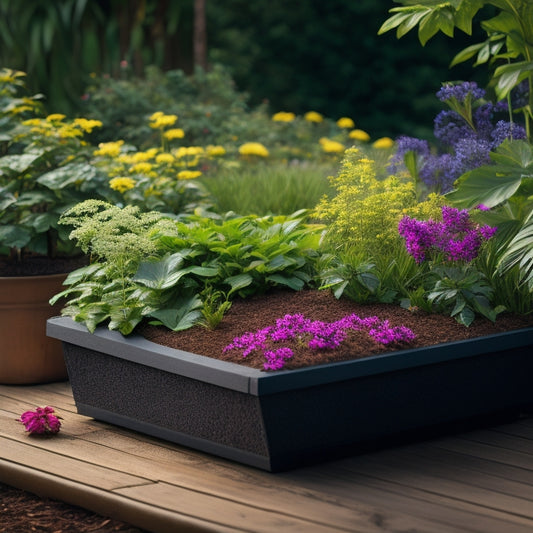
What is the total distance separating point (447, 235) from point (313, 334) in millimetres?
767

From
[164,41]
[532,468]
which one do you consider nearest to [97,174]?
[532,468]

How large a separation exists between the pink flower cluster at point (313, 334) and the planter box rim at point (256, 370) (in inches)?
3.4

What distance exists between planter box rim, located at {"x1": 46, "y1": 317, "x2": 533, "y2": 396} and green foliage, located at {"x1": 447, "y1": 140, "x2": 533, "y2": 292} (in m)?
0.29

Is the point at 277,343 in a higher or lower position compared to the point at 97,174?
lower

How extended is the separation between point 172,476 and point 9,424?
36.9 inches

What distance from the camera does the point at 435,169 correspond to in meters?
4.61

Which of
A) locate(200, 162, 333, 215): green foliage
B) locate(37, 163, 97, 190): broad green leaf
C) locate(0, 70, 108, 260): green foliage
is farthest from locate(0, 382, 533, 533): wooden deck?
locate(200, 162, 333, 215): green foliage

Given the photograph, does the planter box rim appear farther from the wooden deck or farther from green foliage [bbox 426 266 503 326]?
the wooden deck

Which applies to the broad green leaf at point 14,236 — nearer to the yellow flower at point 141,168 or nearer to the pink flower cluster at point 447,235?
the yellow flower at point 141,168

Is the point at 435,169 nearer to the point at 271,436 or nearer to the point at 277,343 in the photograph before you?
the point at 277,343

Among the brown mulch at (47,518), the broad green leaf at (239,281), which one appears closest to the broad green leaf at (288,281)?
the broad green leaf at (239,281)

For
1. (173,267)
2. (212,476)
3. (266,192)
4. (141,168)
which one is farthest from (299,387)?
(266,192)

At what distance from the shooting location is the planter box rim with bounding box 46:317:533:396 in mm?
2789

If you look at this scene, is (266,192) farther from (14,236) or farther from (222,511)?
(222,511)
